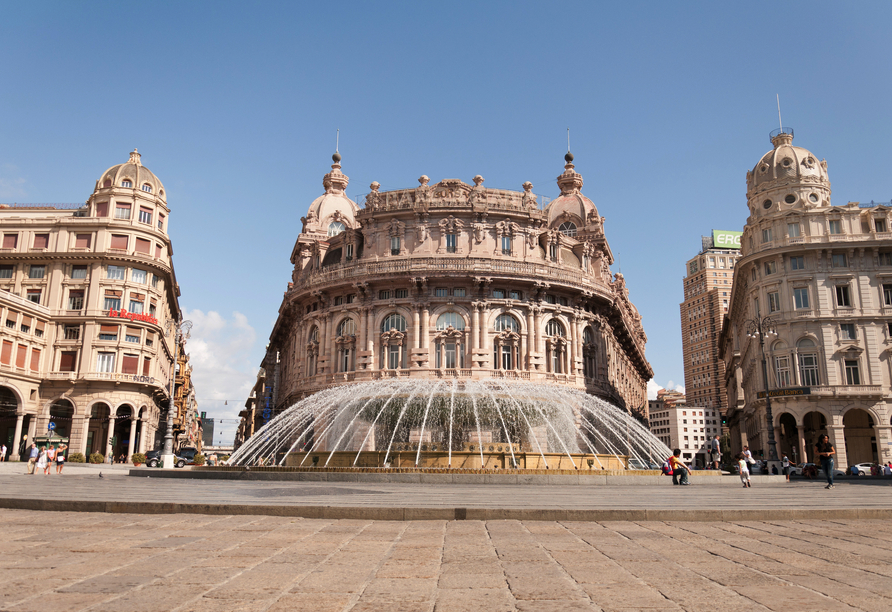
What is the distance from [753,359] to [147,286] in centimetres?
4940

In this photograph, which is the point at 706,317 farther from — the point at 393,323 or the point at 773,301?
the point at 393,323

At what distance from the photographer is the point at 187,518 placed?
34.0 feet

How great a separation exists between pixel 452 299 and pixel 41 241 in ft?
109

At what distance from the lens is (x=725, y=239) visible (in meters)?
163

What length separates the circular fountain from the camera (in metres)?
24.8

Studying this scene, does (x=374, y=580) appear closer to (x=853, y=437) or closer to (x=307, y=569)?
(x=307, y=569)

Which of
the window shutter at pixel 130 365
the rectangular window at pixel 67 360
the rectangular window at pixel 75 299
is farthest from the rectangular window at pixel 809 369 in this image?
the rectangular window at pixel 75 299

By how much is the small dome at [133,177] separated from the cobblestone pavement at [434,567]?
170ft

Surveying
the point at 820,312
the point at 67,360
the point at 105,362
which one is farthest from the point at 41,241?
the point at 820,312

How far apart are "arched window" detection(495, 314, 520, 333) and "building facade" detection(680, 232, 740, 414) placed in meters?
111

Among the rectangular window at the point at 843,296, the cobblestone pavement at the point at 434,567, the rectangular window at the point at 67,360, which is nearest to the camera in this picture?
the cobblestone pavement at the point at 434,567

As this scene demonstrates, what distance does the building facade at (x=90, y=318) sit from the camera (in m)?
50.4

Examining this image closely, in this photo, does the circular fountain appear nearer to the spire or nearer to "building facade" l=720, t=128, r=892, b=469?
"building facade" l=720, t=128, r=892, b=469

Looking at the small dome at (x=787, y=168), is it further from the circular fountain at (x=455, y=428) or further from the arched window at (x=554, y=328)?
the circular fountain at (x=455, y=428)
